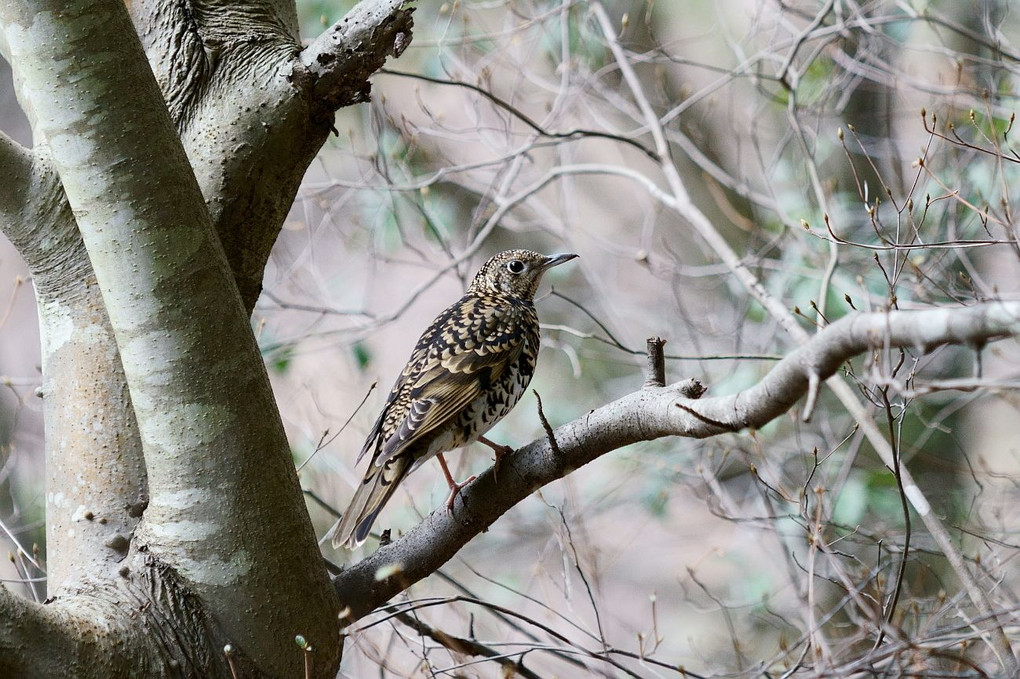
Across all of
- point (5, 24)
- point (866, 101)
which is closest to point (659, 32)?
point (866, 101)

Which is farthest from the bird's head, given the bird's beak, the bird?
the bird

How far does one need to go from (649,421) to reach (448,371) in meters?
1.34

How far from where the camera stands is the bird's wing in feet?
9.61

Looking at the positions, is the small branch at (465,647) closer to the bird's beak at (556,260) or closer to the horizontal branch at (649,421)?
the horizontal branch at (649,421)

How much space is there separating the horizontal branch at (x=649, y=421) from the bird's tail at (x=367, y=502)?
327mm

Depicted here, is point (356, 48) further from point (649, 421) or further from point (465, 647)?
point (465, 647)

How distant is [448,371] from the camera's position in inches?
124

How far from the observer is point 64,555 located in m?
2.16

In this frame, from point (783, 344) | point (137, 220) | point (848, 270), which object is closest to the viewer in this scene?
point (137, 220)

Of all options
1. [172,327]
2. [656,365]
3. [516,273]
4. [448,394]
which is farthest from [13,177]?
[516,273]

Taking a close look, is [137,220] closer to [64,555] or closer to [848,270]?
[64,555]

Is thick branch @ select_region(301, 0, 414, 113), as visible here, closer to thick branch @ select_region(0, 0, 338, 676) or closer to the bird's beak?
thick branch @ select_region(0, 0, 338, 676)

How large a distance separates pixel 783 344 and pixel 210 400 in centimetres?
451

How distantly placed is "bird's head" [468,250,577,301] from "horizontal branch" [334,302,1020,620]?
1.41 metres
